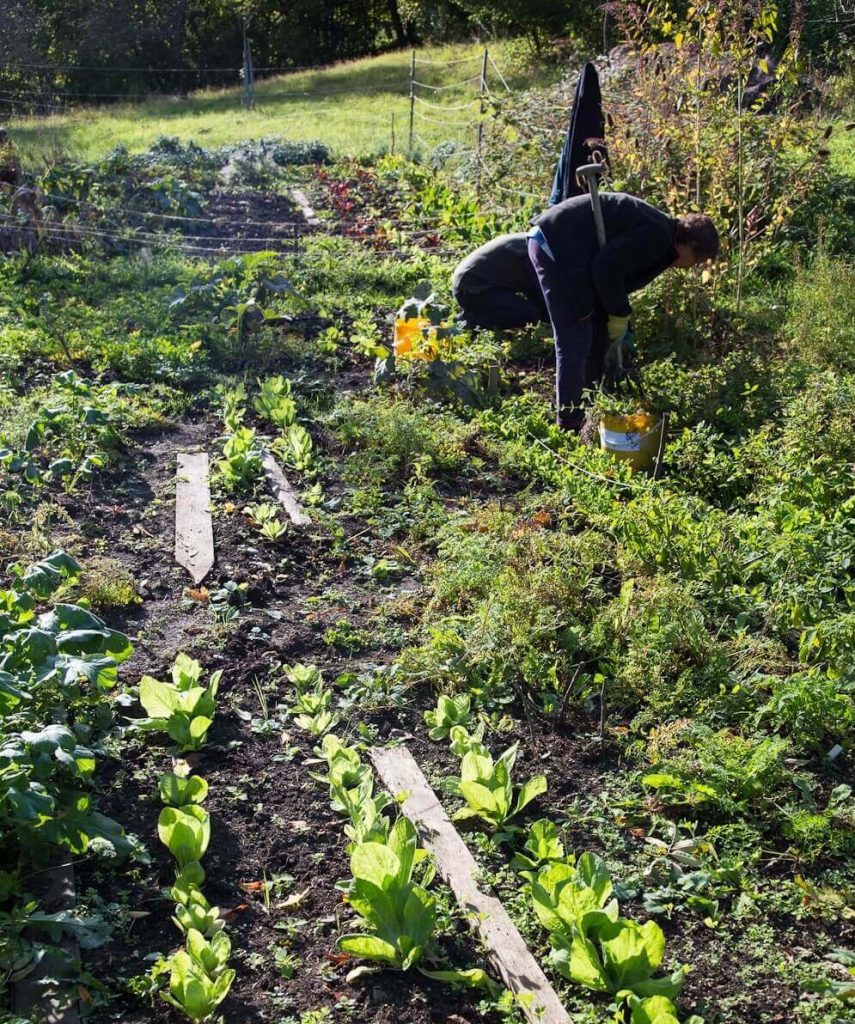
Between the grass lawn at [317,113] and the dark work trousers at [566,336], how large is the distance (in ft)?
23.4

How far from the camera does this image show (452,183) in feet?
39.2

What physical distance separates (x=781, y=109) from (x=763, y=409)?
115 inches

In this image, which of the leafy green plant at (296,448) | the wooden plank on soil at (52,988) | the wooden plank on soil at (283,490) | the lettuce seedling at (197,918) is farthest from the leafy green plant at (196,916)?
the leafy green plant at (296,448)

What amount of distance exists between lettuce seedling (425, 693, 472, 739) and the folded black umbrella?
12.9ft

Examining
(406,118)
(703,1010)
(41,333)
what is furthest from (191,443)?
(406,118)

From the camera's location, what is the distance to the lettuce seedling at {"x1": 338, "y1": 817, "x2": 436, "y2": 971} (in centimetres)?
293

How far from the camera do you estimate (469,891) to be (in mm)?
3205

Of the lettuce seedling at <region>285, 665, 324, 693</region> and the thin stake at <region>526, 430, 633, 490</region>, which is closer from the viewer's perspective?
the lettuce seedling at <region>285, 665, 324, 693</region>

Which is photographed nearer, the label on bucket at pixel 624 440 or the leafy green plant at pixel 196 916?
the leafy green plant at pixel 196 916

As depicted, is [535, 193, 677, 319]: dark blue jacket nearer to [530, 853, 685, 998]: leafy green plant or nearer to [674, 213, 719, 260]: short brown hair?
[674, 213, 719, 260]: short brown hair

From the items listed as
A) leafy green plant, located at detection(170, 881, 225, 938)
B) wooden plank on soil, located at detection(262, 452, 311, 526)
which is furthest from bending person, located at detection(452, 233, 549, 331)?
leafy green plant, located at detection(170, 881, 225, 938)

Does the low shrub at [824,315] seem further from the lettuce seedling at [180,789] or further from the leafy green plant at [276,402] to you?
the lettuce seedling at [180,789]

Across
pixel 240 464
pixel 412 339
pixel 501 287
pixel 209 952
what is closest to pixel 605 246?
pixel 501 287

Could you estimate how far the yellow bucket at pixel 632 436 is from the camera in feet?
18.6
